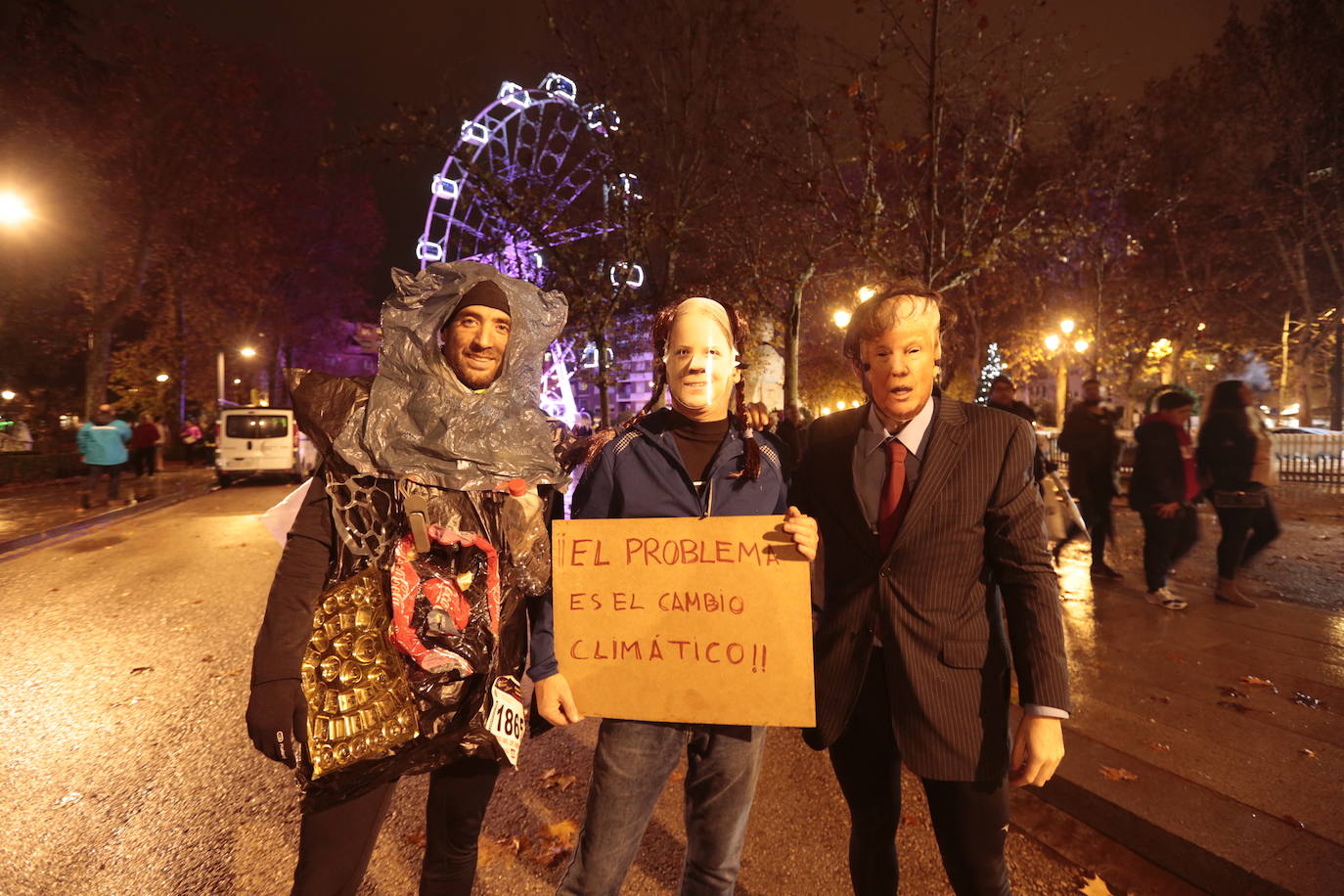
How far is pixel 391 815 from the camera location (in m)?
3.28

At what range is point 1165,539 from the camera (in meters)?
6.24

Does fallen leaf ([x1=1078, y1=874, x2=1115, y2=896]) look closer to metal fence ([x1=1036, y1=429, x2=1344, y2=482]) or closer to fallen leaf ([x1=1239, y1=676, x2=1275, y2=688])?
fallen leaf ([x1=1239, y1=676, x2=1275, y2=688])

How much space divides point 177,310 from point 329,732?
3215 cm

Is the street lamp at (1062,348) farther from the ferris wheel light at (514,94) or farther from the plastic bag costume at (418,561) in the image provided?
the plastic bag costume at (418,561)

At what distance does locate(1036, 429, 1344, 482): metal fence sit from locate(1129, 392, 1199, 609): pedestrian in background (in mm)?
8221

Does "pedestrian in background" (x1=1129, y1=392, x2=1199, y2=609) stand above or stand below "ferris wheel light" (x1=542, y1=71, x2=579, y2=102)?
below

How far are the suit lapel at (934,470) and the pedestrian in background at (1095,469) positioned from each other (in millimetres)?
6546

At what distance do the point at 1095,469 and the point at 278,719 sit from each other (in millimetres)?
7994

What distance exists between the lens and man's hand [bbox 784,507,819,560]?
1.78 metres

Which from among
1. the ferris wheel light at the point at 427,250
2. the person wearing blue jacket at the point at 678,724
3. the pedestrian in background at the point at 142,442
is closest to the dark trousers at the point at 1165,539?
the person wearing blue jacket at the point at 678,724

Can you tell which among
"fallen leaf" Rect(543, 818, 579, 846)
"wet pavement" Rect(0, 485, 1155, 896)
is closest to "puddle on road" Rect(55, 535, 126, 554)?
"wet pavement" Rect(0, 485, 1155, 896)

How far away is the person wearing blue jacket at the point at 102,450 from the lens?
14.0 m

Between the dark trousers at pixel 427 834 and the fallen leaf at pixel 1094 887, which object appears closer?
the dark trousers at pixel 427 834

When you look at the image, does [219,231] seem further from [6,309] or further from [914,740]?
[914,740]
